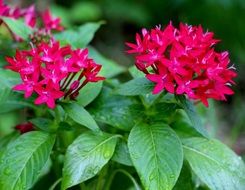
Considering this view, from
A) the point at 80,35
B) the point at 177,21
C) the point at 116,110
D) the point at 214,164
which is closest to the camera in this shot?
the point at 214,164

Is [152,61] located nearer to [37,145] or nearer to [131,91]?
[131,91]

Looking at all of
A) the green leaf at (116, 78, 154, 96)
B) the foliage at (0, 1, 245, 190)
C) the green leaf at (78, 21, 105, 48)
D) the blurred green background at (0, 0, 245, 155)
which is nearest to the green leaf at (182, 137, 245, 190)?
the foliage at (0, 1, 245, 190)

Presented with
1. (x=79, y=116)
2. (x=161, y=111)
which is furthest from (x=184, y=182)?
(x=79, y=116)

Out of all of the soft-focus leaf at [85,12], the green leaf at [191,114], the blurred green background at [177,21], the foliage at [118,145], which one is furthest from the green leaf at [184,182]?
the soft-focus leaf at [85,12]

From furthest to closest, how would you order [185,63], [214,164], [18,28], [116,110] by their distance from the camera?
[18,28] → [116,110] → [214,164] → [185,63]

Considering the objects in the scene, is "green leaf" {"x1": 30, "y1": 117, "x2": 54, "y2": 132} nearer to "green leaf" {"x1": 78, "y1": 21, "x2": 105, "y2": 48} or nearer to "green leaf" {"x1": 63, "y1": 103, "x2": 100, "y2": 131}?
"green leaf" {"x1": 63, "y1": 103, "x2": 100, "y2": 131}

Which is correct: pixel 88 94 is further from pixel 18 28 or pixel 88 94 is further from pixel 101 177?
pixel 18 28

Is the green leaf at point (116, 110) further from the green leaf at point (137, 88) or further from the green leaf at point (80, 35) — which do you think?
the green leaf at point (80, 35)

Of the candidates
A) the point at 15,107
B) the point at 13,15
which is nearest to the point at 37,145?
the point at 15,107
